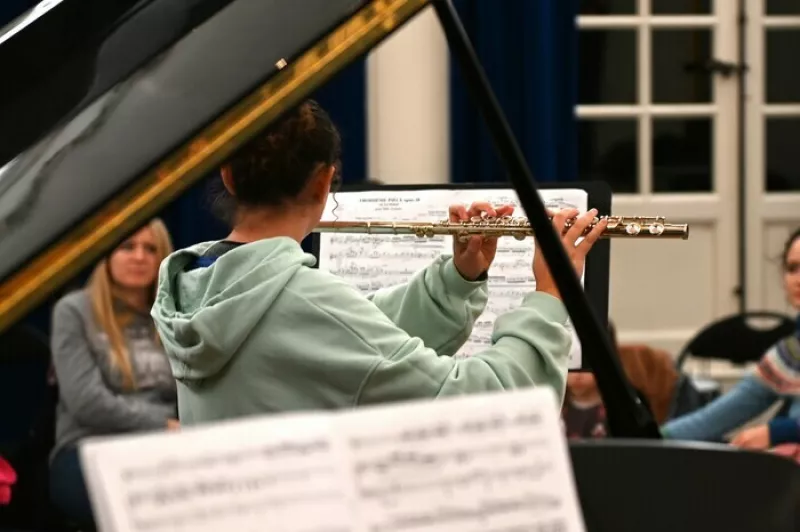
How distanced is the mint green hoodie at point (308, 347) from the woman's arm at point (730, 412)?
1379 millimetres

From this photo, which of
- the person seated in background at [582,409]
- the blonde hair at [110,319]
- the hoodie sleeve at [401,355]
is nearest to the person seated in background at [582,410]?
the person seated in background at [582,409]

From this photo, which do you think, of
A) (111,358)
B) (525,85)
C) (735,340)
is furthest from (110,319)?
(735,340)

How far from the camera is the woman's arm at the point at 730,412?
8.67 ft

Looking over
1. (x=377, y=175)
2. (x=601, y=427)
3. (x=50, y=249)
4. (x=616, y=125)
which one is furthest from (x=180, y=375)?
(x=616, y=125)

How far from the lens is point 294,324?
129 centimetres

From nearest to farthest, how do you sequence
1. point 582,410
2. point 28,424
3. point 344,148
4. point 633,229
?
point 633,229, point 582,410, point 28,424, point 344,148

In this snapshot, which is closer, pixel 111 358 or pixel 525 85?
pixel 111 358

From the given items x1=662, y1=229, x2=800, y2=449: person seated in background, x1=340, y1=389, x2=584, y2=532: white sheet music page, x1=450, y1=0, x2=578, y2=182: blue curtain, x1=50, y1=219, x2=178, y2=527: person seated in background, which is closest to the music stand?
x1=340, y1=389, x2=584, y2=532: white sheet music page

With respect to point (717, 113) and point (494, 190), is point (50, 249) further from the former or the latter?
A: point (717, 113)

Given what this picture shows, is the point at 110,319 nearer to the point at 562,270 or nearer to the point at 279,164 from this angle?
the point at 279,164

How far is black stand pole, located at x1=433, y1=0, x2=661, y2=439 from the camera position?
111 centimetres

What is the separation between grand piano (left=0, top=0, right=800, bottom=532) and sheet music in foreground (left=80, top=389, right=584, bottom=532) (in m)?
0.20

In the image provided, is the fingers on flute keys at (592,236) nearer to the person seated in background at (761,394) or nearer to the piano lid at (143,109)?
the piano lid at (143,109)

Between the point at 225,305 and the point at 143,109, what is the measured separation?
0.27m
